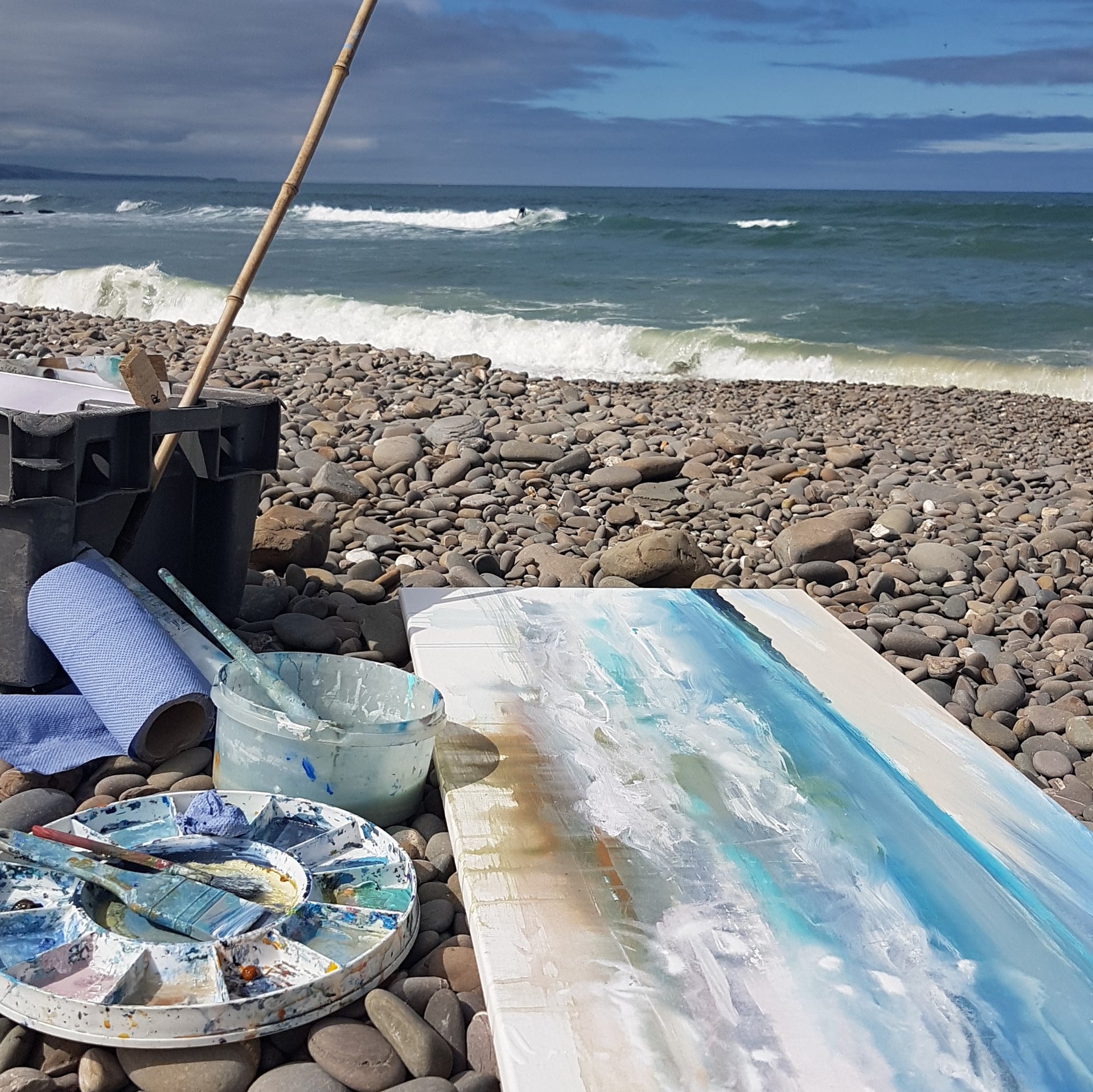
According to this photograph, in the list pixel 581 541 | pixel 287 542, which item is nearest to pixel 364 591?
pixel 287 542

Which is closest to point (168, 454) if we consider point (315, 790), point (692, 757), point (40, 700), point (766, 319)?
point (40, 700)

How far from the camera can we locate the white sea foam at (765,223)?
34.1m

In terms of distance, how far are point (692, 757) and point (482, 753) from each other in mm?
518

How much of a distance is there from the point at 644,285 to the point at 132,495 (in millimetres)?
18765

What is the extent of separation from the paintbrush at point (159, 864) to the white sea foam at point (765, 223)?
33.3 metres

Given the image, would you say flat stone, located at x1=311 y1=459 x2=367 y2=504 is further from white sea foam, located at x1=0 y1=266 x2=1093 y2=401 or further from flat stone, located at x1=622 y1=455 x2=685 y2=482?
white sea foam, located at x1=0 y1=266 x2=1093 y2=401

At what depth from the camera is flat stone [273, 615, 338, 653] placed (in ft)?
11.6

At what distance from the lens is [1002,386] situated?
42.2ft

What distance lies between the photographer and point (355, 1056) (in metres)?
1.88

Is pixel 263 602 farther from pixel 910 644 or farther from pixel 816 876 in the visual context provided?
pixel 910 644

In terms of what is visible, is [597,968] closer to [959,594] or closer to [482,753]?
[482,753]

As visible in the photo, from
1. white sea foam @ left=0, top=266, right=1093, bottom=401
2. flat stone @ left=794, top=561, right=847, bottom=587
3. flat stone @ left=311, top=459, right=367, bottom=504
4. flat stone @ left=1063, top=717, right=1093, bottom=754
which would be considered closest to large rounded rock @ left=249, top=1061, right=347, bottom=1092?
flat stone @ left=1063, top=717, right=1093, bottom=754

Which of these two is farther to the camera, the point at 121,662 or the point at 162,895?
the point at 121,662

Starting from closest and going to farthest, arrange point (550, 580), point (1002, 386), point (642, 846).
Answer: point (642, 846) → point (550, 580) → point (1002, 386)
